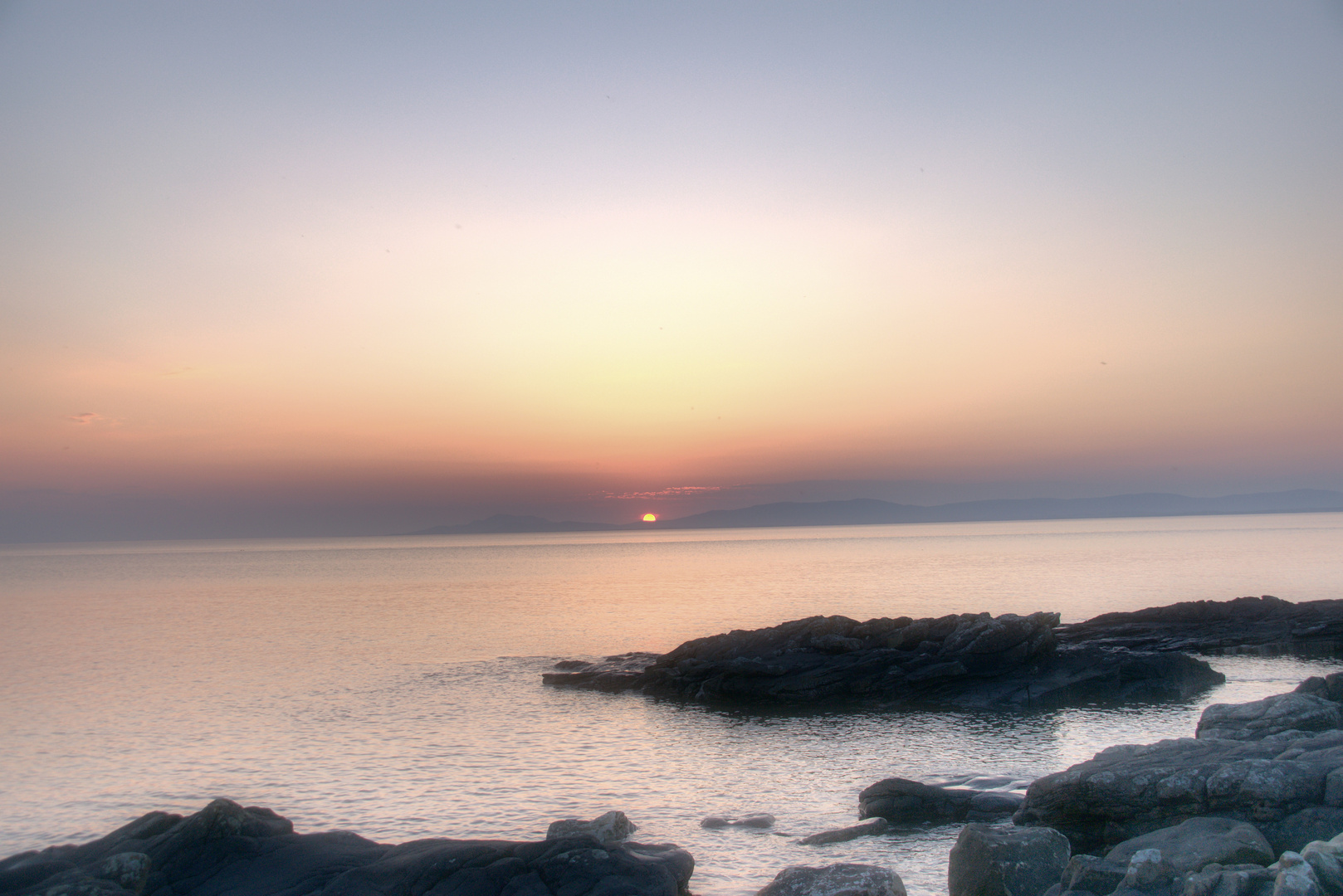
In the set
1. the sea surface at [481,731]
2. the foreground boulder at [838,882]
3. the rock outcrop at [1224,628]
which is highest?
the foreground boulder at [838,882]

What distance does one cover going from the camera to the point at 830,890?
40.8 feet

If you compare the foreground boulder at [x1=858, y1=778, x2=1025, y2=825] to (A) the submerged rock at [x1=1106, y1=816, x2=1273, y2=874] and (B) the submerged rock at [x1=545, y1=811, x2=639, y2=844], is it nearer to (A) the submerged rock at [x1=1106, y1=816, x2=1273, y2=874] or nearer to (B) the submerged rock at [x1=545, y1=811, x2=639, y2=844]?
(A) the submerged rock at [x1=1106, y1=816, x2=1273, y2=874]

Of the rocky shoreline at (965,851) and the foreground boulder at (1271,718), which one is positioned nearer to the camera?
the rocky shoreline at (965,851)

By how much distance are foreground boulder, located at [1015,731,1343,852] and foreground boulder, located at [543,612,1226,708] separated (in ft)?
52.0

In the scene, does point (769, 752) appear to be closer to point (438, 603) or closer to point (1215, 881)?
point (1215, 881)

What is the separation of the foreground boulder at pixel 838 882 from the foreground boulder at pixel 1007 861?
1235mm

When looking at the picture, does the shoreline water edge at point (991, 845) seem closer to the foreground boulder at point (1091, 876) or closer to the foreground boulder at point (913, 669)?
the foreground boulder at point (1091, 876)

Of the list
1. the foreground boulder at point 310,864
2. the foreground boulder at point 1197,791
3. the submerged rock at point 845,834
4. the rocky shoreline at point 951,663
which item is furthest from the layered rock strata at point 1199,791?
the rocky shoreline at point 951,663

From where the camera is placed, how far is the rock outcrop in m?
38.8

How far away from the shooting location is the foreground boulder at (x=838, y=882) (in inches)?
485

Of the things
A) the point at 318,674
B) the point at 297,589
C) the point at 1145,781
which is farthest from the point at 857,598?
the point at 297,589

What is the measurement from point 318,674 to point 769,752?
28.1 metres

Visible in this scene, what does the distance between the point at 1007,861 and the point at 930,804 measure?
18.0ft

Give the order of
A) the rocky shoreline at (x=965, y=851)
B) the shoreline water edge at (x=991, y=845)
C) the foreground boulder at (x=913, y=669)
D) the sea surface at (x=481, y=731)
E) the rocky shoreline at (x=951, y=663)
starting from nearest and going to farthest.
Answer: the shoreline water edge at (x=991, y=845), the rocky shoreline at (x=965, y=851), the sea surface at (x=481, y=731), the foreground boulder at (x=913, y=669), the rocky shoreline at (x=951, y=663)
